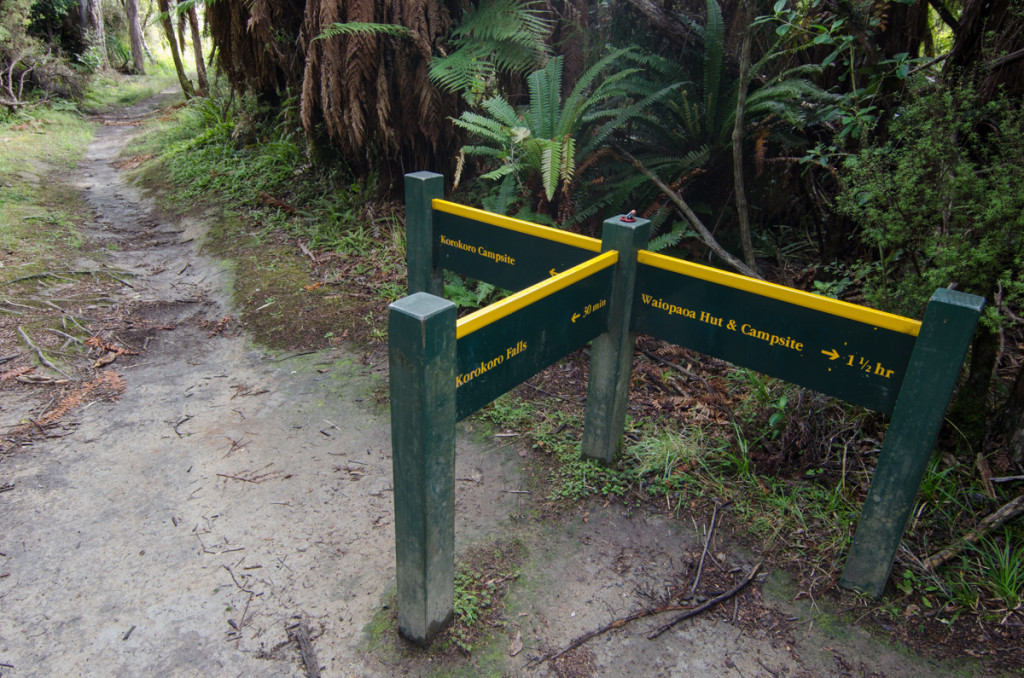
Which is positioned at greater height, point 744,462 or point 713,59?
point 713,59

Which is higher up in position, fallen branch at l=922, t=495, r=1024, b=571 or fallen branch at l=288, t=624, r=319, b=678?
fallen branch at l=922, t=495, r=1024, b=571

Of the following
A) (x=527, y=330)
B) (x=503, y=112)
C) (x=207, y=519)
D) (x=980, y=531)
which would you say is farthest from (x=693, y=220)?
(x=207, y=519)

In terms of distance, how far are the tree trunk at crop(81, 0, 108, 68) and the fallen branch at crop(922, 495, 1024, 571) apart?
22188 millimetres

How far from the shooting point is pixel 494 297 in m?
4.81

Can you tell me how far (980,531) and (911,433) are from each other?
0.66 m

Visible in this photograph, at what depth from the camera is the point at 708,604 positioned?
8.58 feet

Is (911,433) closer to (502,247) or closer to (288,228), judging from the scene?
(502,247)

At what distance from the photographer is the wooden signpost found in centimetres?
213

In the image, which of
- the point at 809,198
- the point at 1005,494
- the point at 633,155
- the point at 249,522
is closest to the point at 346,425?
the point at 249,522

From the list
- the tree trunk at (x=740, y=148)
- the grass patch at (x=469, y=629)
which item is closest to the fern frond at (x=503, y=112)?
the tree trunk at (x=740, y=148)

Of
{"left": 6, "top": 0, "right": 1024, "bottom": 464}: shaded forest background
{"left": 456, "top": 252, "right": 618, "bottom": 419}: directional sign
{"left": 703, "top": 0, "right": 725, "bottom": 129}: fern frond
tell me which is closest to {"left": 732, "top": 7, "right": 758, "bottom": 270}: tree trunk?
{"left": 6, "top": 0, "right": 1024, "bottom": 464}: shaded forest background

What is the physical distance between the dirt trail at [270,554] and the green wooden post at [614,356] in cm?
39

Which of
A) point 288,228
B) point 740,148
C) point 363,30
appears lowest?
point 288,228

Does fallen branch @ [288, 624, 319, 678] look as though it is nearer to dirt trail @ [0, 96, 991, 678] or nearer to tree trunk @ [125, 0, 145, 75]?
dirt trail @ [0, 96, 991, 678]
